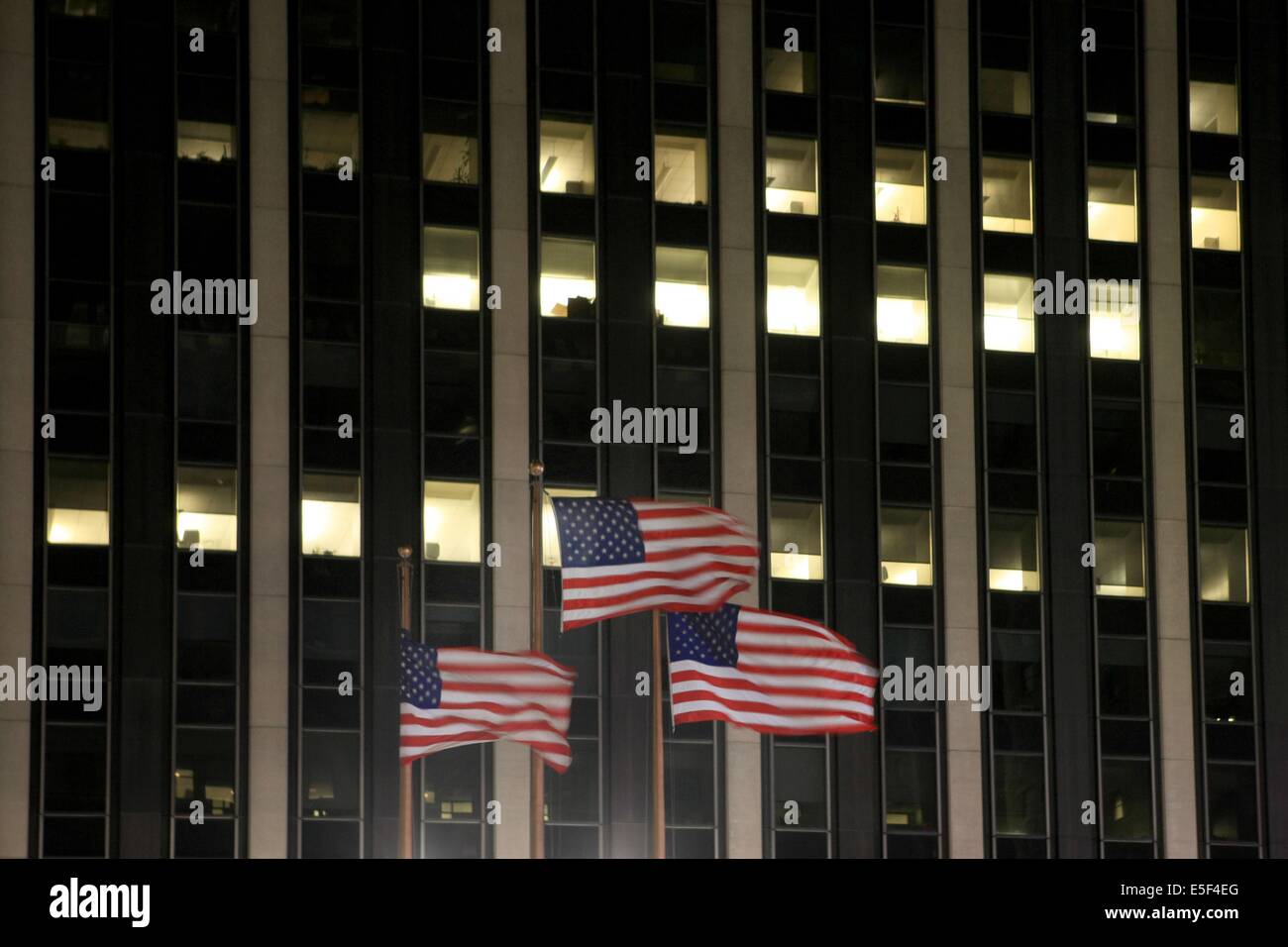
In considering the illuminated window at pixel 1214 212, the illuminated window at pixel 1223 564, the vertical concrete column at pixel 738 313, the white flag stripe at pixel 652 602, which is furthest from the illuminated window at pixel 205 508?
the illuminated window at pixel 1214 212

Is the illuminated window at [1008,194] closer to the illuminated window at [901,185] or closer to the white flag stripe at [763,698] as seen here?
the illuminated window at [901,185]

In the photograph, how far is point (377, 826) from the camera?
4538 centimetres

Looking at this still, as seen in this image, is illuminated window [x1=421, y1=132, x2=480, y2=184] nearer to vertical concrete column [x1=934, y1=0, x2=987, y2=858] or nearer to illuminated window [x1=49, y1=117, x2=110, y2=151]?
illuminated window [x1=49, y1=117, x2=110, y2=151]

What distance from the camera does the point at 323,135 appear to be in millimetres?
48656

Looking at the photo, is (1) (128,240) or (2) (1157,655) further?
(2) (1157,655)

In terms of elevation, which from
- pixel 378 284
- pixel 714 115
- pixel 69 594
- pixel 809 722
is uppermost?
pixel 714 115

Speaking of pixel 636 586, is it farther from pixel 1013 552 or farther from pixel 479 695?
pixel 1013 552

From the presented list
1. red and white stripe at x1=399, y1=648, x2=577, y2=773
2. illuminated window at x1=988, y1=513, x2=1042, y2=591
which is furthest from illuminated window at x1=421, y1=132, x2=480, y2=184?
red and white stripe at x1=399, y1=648, x2=577, y2=773

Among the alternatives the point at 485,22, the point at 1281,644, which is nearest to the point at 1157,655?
the point at 1281,644

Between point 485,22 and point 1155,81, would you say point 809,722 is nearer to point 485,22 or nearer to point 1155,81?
point 485,22

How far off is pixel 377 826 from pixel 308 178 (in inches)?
606

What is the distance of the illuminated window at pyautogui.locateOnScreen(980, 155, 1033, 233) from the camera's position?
5228cm

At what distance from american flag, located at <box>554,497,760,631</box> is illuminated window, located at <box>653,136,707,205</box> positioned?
16987 millimetres

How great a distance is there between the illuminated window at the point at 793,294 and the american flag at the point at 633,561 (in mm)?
16111
